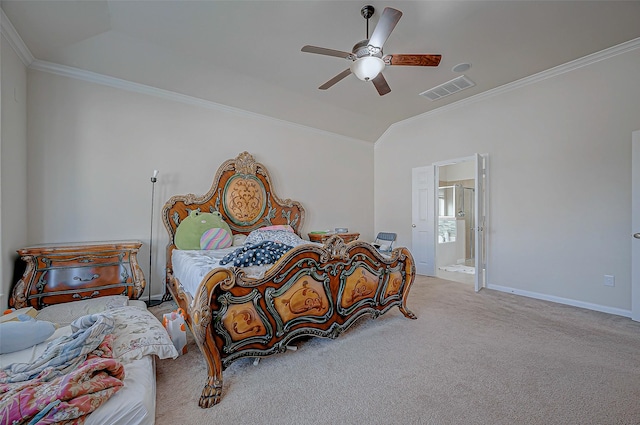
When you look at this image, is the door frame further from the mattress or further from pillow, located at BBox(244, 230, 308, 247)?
the mattress

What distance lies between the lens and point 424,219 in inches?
197

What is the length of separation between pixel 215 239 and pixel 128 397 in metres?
2.42

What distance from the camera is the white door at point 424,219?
4883mm

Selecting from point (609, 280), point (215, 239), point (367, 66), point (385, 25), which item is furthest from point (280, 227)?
point (609, 280)

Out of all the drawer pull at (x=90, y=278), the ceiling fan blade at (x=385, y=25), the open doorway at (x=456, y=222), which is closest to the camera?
the ceiling fan blade at (x=385, y=25)

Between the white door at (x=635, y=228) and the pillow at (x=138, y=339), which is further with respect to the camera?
the white door at (x=635, y=228)

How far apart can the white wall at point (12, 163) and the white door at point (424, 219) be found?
17.9 feet

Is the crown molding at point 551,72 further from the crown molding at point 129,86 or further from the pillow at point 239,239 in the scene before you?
the pillow at point 239,239

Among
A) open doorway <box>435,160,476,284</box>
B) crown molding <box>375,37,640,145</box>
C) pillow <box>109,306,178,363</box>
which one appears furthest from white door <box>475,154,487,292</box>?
pillow <box>109,306,178,363</box>

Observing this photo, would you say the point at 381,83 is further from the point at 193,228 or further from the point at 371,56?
the point at 193,228

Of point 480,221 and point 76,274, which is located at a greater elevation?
point 480,221

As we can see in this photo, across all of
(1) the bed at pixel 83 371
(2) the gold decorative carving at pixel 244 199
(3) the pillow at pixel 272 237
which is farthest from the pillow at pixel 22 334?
(2) the gold decorative carving at pixel 244 199

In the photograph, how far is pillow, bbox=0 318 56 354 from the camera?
153 centimetres

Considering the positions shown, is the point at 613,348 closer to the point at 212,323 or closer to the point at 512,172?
the point at 512,172
